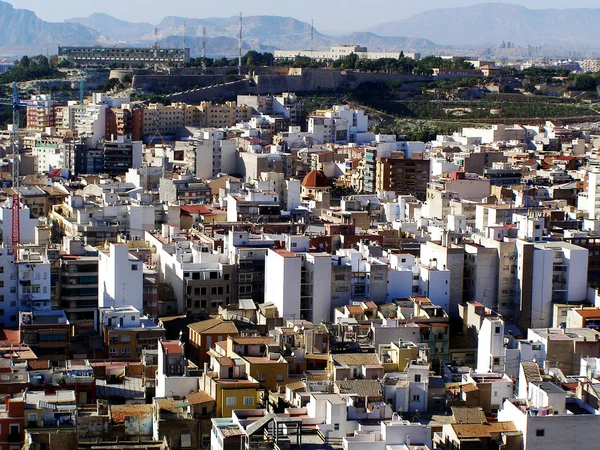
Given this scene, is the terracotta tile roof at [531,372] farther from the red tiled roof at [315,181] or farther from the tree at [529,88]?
the tree at [529,88]

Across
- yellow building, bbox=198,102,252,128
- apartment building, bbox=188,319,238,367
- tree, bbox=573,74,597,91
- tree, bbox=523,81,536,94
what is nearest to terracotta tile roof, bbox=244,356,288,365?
apartment building, bbox=188,319,238,367

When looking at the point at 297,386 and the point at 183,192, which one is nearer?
the point at 297,386

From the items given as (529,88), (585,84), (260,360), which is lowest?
(260,360)

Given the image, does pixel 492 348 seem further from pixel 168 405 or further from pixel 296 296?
pixel 168 405

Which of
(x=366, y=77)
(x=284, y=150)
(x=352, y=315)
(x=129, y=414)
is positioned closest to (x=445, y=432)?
(x=129, y=414)

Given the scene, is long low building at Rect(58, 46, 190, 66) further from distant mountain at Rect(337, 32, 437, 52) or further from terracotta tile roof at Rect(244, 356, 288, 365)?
distant mountain at Rect(337, 32, 437, 52)

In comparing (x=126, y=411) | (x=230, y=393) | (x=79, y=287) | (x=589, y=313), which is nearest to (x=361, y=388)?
(x=230, y=393)
